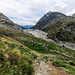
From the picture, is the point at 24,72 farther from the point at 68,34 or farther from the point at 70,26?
the point at 70,26

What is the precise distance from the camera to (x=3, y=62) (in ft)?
22.6

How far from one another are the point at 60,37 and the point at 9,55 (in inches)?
5110

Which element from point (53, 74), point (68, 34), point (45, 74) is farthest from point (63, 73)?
point (68, 34)

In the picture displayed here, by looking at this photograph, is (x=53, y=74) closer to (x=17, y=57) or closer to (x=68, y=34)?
(x=17, y=57)

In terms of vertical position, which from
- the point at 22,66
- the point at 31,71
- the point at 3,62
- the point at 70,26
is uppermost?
the point at 70,26

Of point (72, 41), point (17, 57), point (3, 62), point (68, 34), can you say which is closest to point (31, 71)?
point (17, 57)

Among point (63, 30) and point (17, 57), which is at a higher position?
point (63, 30)

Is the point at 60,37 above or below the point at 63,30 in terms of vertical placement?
below

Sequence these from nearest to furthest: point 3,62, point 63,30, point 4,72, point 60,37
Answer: point 4,72 < point 3,62 < point 60,37 < point 63,30

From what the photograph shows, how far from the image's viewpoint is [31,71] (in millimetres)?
7609

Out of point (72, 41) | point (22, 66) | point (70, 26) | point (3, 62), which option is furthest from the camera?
point (70, 26)

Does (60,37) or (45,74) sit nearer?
(45,74)

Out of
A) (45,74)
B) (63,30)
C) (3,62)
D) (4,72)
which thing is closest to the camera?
(4,72)

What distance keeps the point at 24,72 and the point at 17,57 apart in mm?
2463
